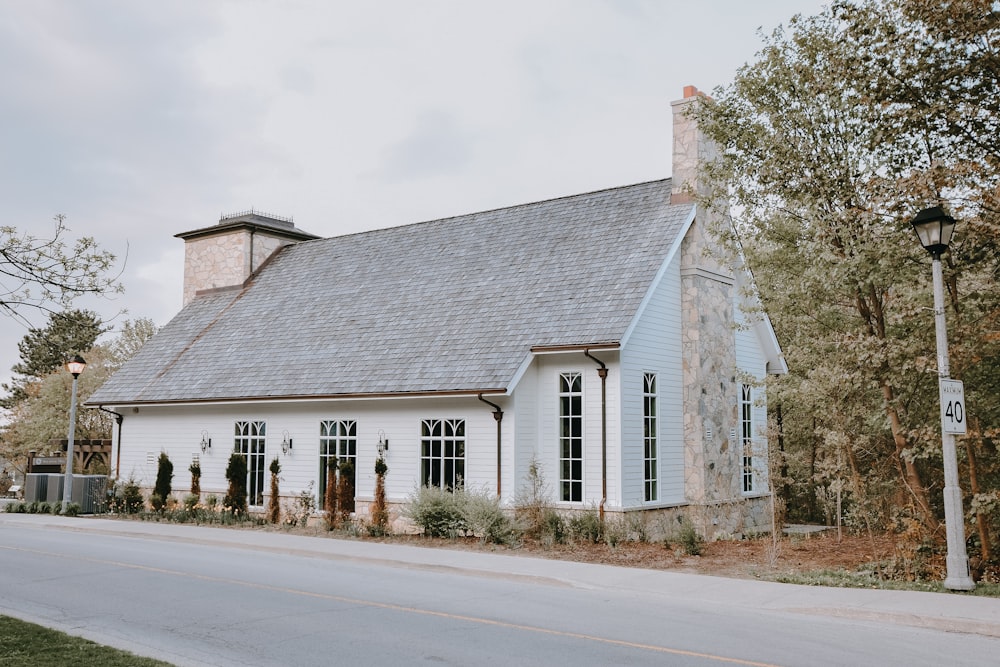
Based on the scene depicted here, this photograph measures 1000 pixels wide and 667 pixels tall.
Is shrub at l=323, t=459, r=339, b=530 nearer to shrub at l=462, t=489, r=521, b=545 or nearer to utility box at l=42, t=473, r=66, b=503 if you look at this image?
shrub at l=462, t=489, r=521, b=545

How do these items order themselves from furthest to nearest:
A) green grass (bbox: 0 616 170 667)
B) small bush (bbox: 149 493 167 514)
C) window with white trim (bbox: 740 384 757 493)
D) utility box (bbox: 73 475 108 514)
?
utility box (bbox: 73 475 108 514) < small bush (bbox: 149 493 167 514) < window with white trim (bbox: 740 384 757 493) < green grass (bbox: 0 616 170 667)

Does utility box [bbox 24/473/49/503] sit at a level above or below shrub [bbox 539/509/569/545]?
above

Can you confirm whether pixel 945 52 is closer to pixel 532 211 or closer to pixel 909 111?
pixel 909 111

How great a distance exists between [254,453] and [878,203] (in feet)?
56.1

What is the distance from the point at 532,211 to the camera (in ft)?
80.3

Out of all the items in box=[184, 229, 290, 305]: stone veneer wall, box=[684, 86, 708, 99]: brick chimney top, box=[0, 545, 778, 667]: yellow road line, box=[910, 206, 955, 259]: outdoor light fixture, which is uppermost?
box=[684, 86, 708, 99]: brick chimney top

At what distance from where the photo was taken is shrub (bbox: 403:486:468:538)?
17828 millimetres

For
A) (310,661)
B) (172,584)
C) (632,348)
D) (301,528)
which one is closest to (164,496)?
(301,528)

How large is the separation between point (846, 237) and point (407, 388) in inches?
403

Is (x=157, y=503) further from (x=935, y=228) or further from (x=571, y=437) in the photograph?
(x=935, y=228)

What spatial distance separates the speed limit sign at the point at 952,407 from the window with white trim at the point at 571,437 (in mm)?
8312

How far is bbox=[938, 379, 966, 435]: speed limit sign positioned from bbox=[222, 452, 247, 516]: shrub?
16.7 m

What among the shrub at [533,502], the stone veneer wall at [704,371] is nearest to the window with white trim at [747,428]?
the stone veneer wall at [704,371]

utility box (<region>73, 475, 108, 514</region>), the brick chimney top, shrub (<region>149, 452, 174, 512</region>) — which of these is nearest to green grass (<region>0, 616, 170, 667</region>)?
shrub (<region>149, 452, 174, 512</region>)
